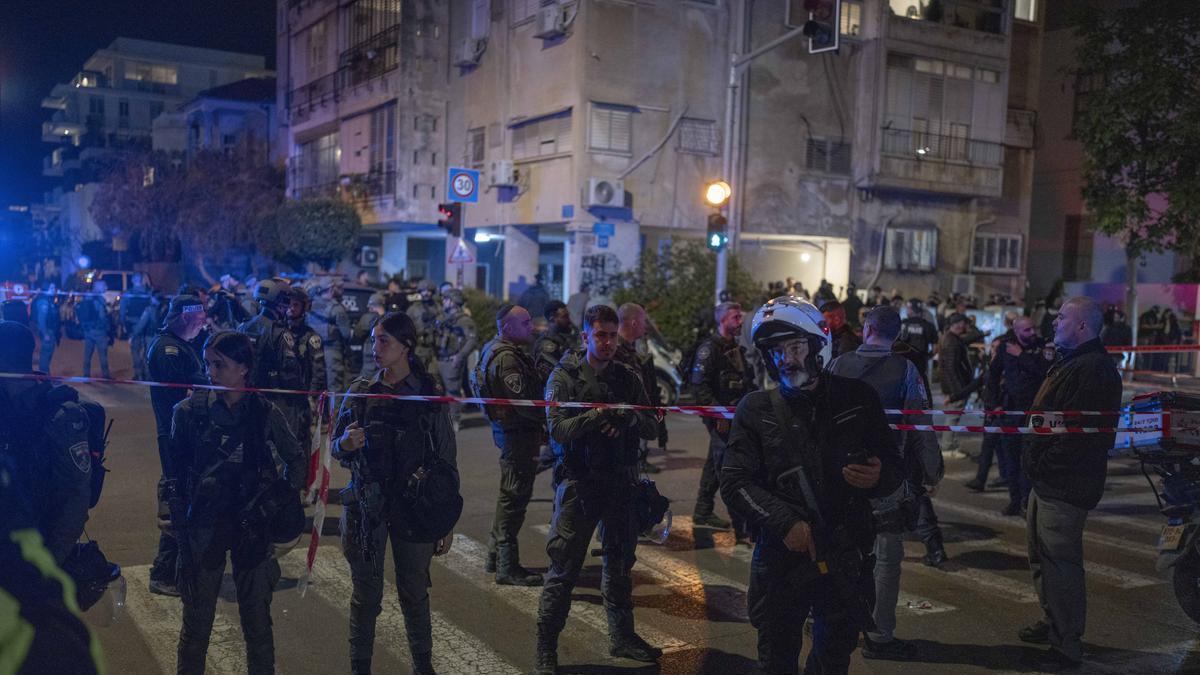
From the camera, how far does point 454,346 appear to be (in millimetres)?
14125

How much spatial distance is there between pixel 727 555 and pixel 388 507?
3.78 metres

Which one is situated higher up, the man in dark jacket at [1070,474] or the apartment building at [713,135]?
the apartment building at [713,135]

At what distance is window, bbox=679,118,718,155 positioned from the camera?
78.8ft

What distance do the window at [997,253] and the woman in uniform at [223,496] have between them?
2703 centimetres

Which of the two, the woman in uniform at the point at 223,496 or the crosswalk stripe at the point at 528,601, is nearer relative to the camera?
the woman in uniform at the point at 223,496

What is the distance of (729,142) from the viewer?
20.0m

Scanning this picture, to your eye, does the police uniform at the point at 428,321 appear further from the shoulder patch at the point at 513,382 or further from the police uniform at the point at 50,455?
the police uniform at the point at 50,455

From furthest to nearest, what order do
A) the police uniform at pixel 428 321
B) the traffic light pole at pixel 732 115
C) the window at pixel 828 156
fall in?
1. the window at pixel 828 156
2. the traffic light pole at pixel 732 115
3. the police uniform at pixel 428 321

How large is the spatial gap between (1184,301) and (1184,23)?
11518mm

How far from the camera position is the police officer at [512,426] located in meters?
6.92

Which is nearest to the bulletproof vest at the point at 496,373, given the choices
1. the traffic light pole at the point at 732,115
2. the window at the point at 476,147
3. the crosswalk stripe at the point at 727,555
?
the crosswalk stripe at the point at 727,555

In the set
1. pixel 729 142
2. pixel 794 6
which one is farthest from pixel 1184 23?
pixel 794 6

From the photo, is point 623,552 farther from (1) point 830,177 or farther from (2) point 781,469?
(1) point 830,177

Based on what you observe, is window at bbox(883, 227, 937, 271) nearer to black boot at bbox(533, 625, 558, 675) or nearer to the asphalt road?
the asphalt road
